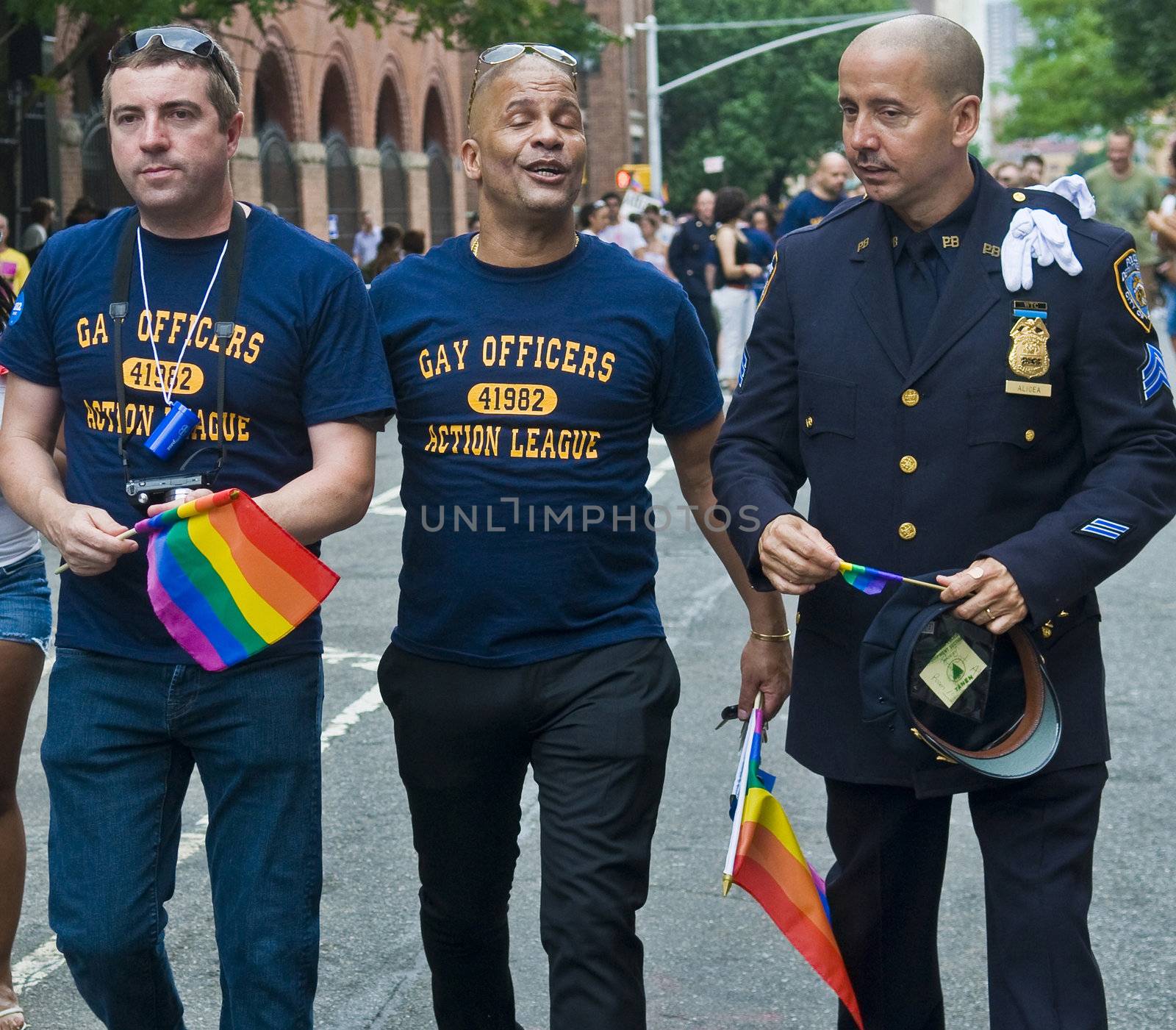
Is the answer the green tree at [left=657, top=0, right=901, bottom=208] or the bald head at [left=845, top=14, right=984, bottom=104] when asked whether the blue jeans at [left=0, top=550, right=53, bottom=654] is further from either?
the green tree at [left=657, top=0, right=901, bottom=208]

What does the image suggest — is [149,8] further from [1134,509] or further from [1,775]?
[1134,509]

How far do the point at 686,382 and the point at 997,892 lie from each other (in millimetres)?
1163

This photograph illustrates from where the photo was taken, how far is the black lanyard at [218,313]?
3.35 meters

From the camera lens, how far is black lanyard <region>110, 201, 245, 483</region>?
3352mm

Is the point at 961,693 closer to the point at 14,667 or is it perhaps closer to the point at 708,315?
the point at 14,667

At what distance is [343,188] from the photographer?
112ft

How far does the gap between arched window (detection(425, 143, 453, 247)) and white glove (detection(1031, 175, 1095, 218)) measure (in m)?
37.4

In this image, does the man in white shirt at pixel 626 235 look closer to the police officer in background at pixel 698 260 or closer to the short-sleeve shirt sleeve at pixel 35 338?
the police officer in background at pixel 698 260

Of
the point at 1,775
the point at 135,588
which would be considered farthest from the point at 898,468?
the point at 1,775

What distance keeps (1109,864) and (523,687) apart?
8.40ft

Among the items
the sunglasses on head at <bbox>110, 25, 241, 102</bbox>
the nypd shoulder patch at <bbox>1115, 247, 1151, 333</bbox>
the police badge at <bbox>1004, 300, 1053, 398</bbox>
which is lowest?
the police badge at <bbox>1004, 300, 1053, 398</bbox>

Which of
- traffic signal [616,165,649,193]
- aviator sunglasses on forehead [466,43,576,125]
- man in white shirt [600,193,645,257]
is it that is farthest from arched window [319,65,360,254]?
aviator sunglasses on forehead [466,43,576,125]

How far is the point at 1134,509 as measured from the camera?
3.25 meters

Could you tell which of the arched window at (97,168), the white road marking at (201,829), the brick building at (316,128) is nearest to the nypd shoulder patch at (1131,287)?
the white road marking at (201,829)
